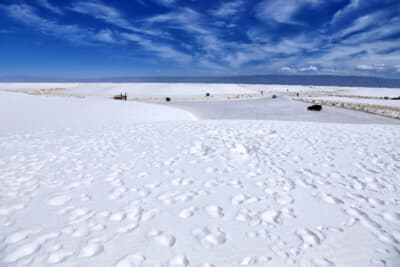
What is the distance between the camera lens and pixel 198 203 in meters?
3.95

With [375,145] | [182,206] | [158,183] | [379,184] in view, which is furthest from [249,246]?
[375,145]

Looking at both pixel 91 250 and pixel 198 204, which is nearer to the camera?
pixel 91 250

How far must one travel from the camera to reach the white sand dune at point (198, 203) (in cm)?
275

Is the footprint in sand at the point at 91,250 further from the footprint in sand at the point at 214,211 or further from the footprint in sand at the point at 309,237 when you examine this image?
the footprint in sand at the point at 309,237

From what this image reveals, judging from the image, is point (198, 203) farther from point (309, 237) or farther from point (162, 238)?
point (309, 237)

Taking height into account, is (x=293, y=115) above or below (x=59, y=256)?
above

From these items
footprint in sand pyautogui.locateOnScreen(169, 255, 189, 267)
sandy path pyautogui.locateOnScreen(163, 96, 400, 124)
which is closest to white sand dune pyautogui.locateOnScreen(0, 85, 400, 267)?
footprint in sand pyautogui.locateOnScreen(169, 255, 189, 267)

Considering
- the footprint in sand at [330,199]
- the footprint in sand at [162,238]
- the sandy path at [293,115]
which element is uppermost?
the sandy path at [293,115]

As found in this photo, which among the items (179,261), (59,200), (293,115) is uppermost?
(293,115)

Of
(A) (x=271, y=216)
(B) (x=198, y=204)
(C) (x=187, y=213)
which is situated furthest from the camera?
(B) (x=198, y=204)

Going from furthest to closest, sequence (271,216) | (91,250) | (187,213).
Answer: (187,213) → (271,216) → (91,250)

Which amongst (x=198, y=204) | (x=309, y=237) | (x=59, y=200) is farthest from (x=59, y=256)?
(x=309, y=237)

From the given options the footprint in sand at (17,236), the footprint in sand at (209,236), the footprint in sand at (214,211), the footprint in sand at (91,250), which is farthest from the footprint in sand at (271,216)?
the footprint in sand at (17,236)

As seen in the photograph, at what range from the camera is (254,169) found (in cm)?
546
